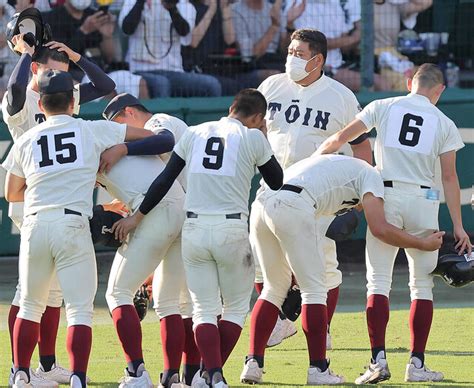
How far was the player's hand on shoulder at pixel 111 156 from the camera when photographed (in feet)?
21.2

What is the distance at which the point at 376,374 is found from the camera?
6.76 m

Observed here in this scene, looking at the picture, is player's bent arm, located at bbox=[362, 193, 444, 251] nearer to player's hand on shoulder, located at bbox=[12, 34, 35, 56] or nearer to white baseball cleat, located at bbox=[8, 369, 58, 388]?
white baseball cleat, located at bbox=[8, 369, 58, 388]

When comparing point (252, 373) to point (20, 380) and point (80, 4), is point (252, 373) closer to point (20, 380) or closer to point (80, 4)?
point (20, 380)

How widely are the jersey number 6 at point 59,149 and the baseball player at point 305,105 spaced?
200 centimetres

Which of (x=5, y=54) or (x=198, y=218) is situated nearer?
(x=198, y=218)

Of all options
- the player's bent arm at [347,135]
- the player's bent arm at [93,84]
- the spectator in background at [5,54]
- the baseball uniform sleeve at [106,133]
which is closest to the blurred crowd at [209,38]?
the spectator in background at [5,54]

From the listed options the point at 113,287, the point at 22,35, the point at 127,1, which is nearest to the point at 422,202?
the point at 113,287

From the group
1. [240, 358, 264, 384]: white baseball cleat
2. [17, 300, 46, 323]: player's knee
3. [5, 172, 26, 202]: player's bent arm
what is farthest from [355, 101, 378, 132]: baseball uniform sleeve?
[17, 300, 46, 323]: player's knee

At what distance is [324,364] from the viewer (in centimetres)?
670

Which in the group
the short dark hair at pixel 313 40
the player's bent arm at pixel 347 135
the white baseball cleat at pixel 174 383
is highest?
the short dark hair at pixel 313 40

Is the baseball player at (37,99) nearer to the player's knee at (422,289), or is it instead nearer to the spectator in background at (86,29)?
the player's knee at (422,289)

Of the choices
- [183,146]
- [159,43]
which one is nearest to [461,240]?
[183,146]

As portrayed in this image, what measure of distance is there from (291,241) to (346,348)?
6.25ft

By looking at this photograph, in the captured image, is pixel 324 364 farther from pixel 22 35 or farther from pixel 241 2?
pixel 241 2
